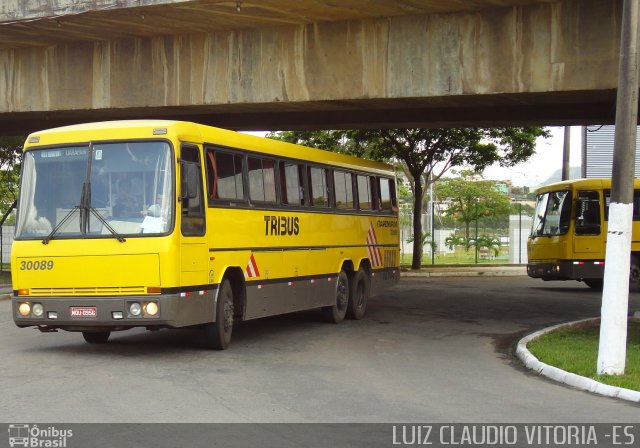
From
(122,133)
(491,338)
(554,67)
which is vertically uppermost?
(554,67)

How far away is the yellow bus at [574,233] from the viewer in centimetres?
2470

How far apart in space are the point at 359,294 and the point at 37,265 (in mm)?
8077

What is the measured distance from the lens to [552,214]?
2570cm

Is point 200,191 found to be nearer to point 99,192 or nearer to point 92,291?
point 99,192

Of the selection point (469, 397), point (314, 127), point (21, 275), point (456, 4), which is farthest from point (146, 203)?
point (314, 127)

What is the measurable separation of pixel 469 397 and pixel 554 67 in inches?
261

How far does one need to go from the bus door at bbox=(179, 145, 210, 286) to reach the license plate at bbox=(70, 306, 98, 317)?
1.18m

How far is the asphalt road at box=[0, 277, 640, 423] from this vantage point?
8.39 meters

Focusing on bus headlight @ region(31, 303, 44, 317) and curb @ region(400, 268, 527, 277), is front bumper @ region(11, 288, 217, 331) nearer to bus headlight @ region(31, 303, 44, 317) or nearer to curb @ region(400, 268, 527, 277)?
bus headlight @ region(31, 303, 44, 317)

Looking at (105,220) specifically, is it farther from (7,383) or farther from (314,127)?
(314,127)

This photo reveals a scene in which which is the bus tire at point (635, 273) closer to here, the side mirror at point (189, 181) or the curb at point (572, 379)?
the curb at point (572, 379)

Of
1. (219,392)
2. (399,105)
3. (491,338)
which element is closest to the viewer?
(219,392)

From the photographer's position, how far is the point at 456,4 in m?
14.2

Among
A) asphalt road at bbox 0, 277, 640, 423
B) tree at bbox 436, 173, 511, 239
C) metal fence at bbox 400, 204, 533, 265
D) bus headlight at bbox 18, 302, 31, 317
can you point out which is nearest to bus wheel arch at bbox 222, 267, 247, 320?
asphalt road at bbox 0, 277, 640, 423
